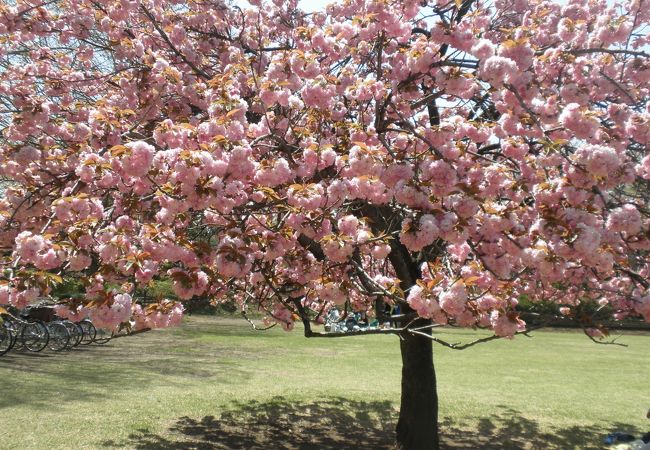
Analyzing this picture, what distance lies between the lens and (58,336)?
41.4 feet

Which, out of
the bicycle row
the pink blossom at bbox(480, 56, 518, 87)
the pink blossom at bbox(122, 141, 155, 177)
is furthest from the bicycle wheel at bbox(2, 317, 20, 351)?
the pink blossom at bbox(480, 56, 518, 87)

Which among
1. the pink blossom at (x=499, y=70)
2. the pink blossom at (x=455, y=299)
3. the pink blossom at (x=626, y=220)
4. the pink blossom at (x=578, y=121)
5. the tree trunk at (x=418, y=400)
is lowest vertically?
the tree trunk at (x=418, y=400)

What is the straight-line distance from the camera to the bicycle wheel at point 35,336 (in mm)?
12023

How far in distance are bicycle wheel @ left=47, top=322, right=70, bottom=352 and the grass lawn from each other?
397 mm

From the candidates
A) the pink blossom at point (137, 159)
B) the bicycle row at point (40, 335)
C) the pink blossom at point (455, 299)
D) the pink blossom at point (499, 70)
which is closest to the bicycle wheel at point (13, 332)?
the bicycle row at point (40, 335)

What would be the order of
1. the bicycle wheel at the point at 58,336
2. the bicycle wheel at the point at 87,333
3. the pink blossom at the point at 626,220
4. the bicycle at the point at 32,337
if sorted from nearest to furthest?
the pink blossom at the point at 626,220 < the bicycle at the point at 32,337 < the bicycle wheel at the point at 58,336 < the bicycle wheel at the point at 87,333

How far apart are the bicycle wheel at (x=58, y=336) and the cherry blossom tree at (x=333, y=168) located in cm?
815

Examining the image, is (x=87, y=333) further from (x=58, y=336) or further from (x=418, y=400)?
(x=418, y=400)

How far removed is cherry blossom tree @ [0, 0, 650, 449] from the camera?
10.2 feet

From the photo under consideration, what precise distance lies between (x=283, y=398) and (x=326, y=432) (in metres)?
1.82

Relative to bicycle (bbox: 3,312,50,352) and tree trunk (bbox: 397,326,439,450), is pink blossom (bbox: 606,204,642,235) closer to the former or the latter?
tree trunk (bbox: 397,326,439,450)

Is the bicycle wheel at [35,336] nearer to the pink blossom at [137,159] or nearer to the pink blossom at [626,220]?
the pink blossom at [137,159]

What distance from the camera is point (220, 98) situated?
11.7ft

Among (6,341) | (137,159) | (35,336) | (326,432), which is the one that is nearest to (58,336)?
(35,336)
